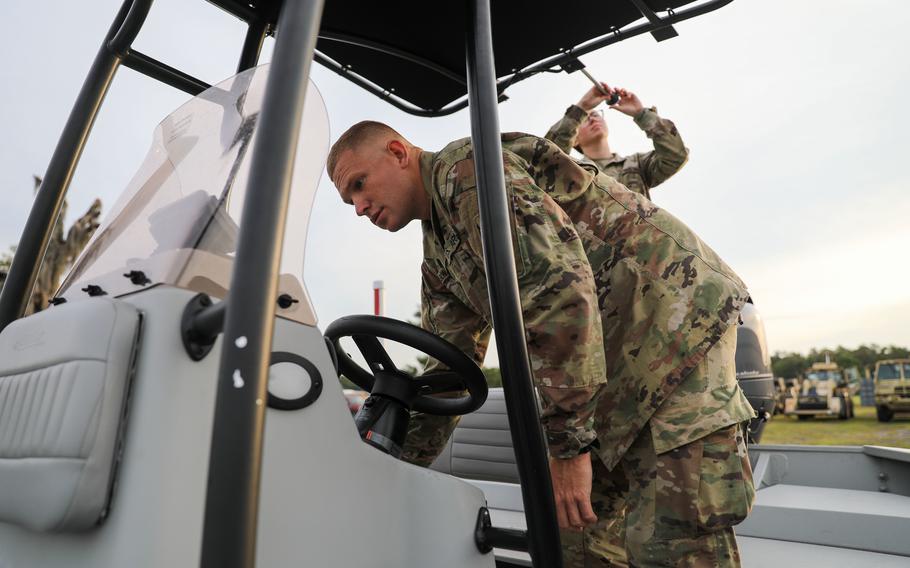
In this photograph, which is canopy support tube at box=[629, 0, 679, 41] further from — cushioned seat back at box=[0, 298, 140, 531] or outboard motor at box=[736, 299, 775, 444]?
outboard motor at box=[736, 299, 775, 444]

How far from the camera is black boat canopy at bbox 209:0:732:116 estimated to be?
47.6 inches

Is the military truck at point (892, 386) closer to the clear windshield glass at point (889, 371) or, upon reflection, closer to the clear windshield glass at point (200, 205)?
the clear windshield glass at point (889, 371)

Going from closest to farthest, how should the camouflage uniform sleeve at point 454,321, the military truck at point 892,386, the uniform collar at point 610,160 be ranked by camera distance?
the camouflage uniform sleeve at point 454,321, the uniform collar at point 610,160, the military truck at point 892,386

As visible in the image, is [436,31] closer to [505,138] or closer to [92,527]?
[505,138]

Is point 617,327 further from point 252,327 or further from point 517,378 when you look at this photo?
point 252,327

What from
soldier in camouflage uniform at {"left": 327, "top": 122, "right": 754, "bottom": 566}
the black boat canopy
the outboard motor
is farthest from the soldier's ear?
the outboard motor

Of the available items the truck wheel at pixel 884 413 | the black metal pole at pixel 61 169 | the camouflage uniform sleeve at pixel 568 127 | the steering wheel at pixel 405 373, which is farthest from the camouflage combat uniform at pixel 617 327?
the truck wheel at pixel 884 413

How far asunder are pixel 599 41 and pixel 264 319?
3.64 ft

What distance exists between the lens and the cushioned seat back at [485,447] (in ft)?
6.99

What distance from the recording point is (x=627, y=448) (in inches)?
47.6

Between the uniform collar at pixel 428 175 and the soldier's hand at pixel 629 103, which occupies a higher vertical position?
the soldier's hand at pixel 629 103

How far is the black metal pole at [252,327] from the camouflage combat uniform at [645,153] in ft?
6.66

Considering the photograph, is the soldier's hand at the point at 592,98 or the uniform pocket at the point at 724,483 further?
the soldier's hand at the point at 592,98

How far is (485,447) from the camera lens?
219cm
